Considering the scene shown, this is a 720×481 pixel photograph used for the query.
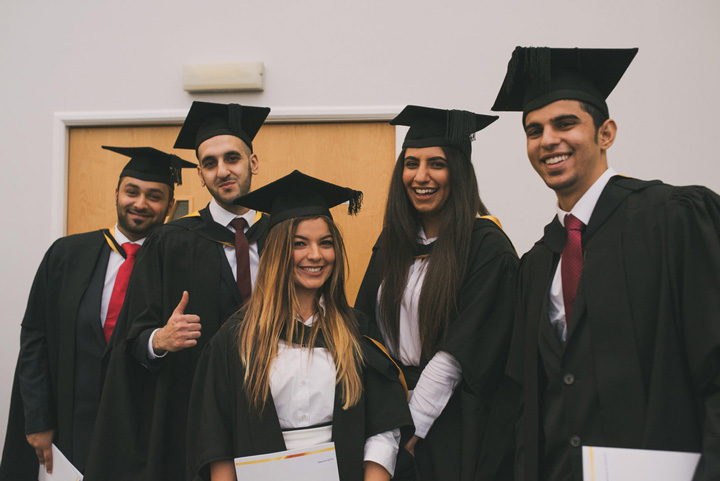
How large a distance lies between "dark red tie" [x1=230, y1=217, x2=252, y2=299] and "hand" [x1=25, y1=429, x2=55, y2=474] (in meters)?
1.31

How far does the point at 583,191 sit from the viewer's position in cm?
194

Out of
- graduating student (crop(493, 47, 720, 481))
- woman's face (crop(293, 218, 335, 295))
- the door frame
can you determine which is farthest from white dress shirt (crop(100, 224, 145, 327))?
graduating student (crop(493, 47, 720, 481))

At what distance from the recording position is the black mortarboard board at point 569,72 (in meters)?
1.93

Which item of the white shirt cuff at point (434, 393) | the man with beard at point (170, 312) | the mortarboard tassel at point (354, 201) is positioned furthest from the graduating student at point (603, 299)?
the man with beard at point (170, 312)

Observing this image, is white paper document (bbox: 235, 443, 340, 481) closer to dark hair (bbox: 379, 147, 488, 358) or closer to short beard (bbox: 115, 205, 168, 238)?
dark hair (bbox: 379, 147, 488, 358)

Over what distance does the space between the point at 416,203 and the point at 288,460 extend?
1.19 meters

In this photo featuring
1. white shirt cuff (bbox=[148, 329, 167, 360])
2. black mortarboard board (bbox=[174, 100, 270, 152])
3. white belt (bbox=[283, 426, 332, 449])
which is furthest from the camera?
black mortarboard board (bbox=[174, 100, 270, 152])

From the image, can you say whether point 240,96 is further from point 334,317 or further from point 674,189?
point 674,189

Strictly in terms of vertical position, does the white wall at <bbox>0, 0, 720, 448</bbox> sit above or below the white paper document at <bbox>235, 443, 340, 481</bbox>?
above

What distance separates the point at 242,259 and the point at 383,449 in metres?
1.06

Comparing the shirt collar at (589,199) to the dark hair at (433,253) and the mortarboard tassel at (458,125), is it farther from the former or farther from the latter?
the mortarboard tassel at (458,125)

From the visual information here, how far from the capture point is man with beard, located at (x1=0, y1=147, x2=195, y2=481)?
279 centimetres

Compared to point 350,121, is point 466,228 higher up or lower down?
lower down

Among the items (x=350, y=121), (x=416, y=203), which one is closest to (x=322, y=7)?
(x=350, y=121)
